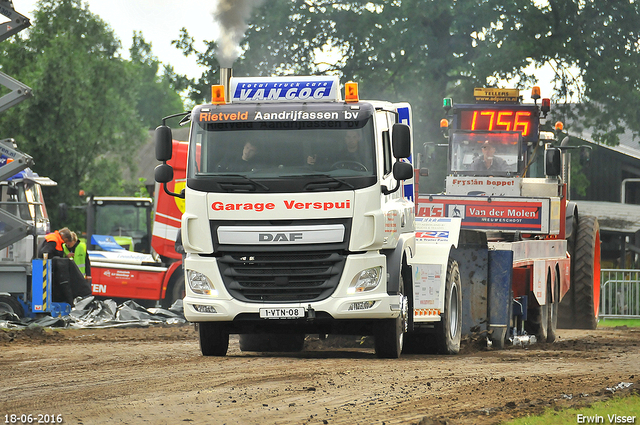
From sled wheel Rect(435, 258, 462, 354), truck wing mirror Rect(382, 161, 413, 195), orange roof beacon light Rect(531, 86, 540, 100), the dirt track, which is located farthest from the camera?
orange roof beacon light Rect(531, 86, 540, 100)

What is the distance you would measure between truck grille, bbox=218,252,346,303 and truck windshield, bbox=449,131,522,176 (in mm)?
8517

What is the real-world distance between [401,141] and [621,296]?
16.1 metres

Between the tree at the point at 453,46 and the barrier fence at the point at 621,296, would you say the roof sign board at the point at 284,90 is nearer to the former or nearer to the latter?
the barrier fence at the point at 621,296

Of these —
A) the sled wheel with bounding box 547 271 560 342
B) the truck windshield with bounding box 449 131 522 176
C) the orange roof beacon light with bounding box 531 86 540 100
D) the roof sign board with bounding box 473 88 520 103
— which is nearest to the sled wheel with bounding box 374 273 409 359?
the sled wheel with bounding box 547 271 560 342

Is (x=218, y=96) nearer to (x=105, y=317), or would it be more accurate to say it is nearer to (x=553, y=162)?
(x=553, y=162)

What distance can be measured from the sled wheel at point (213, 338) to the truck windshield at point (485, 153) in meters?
8.13

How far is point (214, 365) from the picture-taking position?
10.8 m

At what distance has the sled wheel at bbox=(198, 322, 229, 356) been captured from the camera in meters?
11.9

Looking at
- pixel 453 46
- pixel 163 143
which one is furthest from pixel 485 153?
pixel 453 46

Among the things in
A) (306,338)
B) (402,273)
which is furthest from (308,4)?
(402,273)

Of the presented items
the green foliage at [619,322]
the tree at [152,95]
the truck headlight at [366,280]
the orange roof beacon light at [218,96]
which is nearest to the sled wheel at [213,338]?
the truck headlight at [366,280]

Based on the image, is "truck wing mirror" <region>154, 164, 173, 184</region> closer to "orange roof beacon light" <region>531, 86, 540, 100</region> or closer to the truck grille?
the truck grille

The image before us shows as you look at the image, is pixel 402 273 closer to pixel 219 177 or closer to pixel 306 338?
pixel 219 177

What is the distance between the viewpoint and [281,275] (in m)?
11.0
